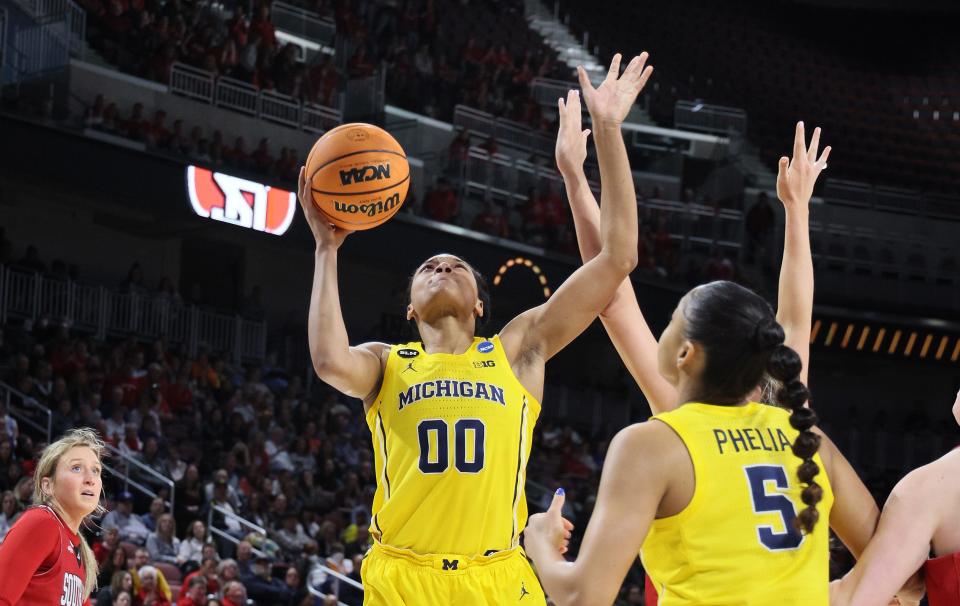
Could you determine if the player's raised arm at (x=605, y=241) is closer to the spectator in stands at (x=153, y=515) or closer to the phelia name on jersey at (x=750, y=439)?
the phelia name on jersey at (x=750, y=439)

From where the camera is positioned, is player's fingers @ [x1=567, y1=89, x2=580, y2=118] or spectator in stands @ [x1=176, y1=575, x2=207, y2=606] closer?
player's fingers @ [x1=567, y1=89, x2=580, y2=118]

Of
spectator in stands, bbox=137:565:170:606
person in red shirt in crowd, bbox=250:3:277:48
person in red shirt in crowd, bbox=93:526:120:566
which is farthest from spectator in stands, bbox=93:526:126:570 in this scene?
person in red shirt in crowd, bbox=250:3:277:48

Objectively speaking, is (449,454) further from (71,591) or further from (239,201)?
(239,201)

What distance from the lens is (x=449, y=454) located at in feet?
13.3

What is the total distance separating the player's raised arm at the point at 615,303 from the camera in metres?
3.60

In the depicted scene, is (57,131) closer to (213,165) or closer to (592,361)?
(213,165)

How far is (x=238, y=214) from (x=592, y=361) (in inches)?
358

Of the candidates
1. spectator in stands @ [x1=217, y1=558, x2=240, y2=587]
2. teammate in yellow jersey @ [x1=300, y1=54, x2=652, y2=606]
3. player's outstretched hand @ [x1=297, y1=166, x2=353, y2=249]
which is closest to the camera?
teammate in yellow jersey @ [x1=300, y1=54, x2=652, y2=606]

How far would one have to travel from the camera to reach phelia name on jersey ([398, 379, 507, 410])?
162 inches

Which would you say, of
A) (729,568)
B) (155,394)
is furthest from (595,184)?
(729,568)

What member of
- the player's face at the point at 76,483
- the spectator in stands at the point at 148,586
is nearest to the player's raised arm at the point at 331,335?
the player's face at the point at 76,483

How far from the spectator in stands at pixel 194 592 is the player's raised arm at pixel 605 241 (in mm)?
6532

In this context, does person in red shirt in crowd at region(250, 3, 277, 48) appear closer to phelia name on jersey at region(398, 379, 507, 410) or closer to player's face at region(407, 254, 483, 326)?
player's face at region(407, 254, 483, 326)

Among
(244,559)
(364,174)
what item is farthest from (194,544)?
(364,174)
